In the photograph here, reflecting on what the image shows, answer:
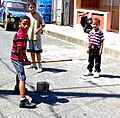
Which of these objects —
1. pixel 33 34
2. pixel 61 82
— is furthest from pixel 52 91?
pixel 33 34

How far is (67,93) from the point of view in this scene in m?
6.99

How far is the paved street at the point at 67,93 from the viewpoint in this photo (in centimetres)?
583

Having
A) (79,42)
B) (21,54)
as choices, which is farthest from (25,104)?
(79,42)

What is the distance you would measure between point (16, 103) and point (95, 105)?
139cm

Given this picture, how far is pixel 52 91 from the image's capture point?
23.4ft

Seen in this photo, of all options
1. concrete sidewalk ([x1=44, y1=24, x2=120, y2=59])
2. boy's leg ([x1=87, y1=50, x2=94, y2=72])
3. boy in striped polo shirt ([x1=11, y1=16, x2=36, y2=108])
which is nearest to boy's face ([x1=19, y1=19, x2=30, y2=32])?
boy in striped polo shirt ([x1=11, y1=16, x2=36, y2=108])

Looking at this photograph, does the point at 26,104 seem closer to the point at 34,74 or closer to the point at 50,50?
the point at 34,74

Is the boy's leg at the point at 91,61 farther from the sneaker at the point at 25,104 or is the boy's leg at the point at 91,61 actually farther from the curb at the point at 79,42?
the curb at the point at 79,42

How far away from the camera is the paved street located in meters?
5.83

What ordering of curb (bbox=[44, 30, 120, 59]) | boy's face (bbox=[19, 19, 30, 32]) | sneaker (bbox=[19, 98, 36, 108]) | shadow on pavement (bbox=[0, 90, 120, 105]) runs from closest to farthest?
sneaker (bbox=[19, 98, 36, 108]) < boy's face (bbox=[19, 19, 30, 32]) < shadow on pavement (bbox=[0, 90, 120, 105]) < curb (bbox=[44, 30, 120, 59])

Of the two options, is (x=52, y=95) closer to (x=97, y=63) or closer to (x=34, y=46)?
(x=97, y=63)

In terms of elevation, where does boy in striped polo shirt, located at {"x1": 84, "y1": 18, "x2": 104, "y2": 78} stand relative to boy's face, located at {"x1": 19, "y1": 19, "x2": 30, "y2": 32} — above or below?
below

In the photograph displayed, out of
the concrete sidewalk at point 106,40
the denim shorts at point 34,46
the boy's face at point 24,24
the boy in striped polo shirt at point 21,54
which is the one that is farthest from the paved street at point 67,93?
the boy's face at point 24,24

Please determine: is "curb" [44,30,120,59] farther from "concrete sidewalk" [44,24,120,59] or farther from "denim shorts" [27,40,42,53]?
"denim shorts" [27,40,42,53]
